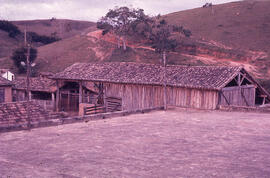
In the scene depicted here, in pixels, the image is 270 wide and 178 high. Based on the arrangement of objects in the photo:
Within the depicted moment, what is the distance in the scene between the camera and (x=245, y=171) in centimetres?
751

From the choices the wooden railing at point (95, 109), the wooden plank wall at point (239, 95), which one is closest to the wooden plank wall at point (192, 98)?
the wooden plank wall at point (239, 95)

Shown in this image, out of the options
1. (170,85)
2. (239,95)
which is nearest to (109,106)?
(170,85)

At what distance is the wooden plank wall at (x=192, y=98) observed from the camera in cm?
2022

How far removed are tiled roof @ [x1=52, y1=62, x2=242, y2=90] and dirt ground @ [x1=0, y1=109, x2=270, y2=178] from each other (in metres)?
6.16

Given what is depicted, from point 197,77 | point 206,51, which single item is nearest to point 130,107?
point 197,77

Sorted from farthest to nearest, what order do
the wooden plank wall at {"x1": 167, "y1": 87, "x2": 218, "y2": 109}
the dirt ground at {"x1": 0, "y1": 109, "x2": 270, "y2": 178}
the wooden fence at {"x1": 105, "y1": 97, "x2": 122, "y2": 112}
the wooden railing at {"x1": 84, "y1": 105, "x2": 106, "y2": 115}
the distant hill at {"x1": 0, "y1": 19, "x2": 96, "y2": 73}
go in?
the distant hill at {"x1": 0, "y1": 19, "x2": 96, "y2": 73} → the wooden fence at {"x1": 105, "y1": 97, "x2": 122, "y2": 112} → the wooden railing at {"x1": 84, "y1": 105, "x2": 106, "y2": 115} → the wooden plank wall at {"x1": 167, "y1": 87, "x2": 218, "y2": 109} → the dirt ground at {"x1": 0, "y1": 109, "x2": 270, "y2": 178}

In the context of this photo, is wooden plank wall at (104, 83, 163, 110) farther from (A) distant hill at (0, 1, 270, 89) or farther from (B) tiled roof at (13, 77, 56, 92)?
(A) distant hill at (0, 1, 270, 89)

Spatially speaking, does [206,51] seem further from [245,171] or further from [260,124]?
[245,171]

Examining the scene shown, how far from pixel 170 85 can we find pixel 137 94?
10.4 feet

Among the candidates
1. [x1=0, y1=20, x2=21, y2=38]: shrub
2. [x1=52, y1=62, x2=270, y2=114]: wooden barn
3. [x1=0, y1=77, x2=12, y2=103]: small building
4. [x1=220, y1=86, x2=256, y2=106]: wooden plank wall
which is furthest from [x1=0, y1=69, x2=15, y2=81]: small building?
[x1=0, y1=20, x2=21, y2=38]: shrub

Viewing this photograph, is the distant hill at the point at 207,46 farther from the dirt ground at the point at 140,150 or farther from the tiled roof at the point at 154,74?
the dirt ground at the point at 140,150

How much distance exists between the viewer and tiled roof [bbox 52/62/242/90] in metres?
20.8

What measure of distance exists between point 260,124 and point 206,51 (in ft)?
128

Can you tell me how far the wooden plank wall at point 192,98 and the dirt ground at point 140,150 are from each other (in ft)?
17.1
